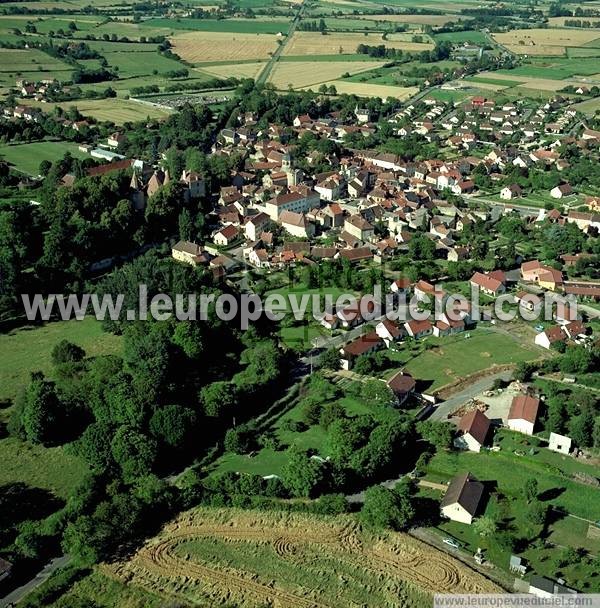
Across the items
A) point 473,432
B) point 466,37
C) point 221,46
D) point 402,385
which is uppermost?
point 466,37

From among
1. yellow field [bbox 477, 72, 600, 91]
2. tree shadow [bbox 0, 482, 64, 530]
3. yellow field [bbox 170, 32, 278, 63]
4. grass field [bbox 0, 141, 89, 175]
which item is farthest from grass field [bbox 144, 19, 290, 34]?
tree shadow [bbox 0, 482, 64, 530]

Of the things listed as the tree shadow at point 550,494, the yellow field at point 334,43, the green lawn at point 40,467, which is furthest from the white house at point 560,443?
the yellow field at point 334,43

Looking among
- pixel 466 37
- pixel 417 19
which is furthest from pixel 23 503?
pixel 417 19

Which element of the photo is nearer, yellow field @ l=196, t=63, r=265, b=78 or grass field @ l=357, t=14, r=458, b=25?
yellow field @ l=196, t=63, r=265, b=78

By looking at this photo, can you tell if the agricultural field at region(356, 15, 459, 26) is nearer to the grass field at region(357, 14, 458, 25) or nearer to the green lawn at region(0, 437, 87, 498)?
the grass field at region(357, 14, 458, 25)

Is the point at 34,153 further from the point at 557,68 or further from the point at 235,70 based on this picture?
the point at 557,68

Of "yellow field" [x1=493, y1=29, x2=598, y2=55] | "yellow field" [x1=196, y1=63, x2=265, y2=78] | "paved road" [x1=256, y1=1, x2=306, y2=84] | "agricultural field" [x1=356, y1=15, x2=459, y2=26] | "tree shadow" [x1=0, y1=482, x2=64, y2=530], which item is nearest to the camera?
"tree shadow" [x1=0, y1=482, x2=64, y2=530]
